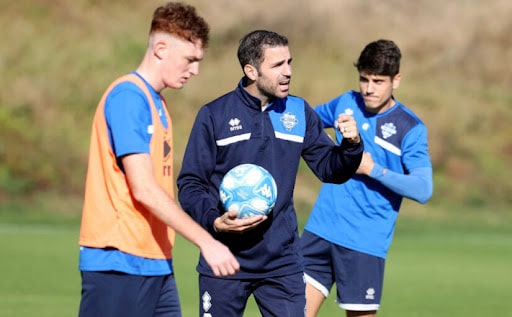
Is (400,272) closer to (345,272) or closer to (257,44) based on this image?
(345,272)

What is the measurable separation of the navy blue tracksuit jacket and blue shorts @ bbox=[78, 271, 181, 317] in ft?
3.34

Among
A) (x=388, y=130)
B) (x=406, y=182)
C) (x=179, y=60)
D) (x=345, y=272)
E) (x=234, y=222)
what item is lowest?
(x=345, y=272)

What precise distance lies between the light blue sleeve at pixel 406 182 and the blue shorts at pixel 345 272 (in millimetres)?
604

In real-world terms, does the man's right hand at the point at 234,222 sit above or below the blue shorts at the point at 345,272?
above

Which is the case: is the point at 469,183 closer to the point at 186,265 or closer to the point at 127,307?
the point at 186,265

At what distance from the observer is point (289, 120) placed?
21.3 ft

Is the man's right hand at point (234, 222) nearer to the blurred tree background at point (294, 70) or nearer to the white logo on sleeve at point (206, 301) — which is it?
the white logo on sleeve at point (206, 301)

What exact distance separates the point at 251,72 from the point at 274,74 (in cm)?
17

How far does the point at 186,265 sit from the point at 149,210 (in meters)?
9.11

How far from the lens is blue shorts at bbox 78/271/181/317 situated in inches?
204

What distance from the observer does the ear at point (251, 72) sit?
254 inches

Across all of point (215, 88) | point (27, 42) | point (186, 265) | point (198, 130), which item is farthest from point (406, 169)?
point (27, 42)

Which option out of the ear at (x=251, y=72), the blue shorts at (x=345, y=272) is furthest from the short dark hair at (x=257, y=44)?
the blue shorts at (x=345, y=272)

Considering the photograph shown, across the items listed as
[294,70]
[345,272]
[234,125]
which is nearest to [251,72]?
[234,125]
